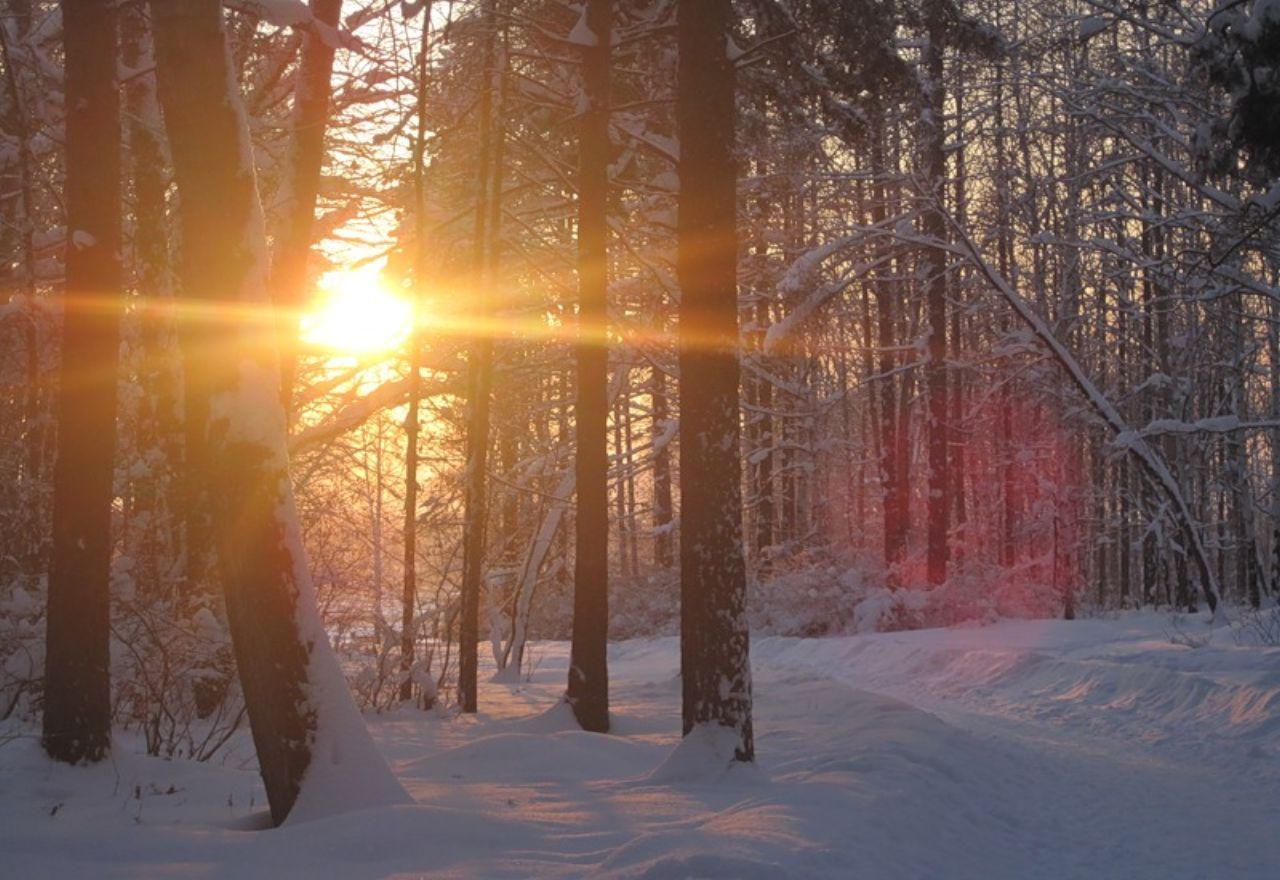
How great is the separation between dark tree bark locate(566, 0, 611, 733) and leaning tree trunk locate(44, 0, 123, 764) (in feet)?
15.9

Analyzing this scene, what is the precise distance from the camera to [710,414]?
797 cm

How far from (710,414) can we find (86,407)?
454cm

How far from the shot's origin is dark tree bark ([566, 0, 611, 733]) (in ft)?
36.1

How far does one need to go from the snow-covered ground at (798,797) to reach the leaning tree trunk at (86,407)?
422mm

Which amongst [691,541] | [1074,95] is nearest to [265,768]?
[691,541]

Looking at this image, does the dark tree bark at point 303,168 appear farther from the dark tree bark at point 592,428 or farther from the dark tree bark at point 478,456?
the dark tree bark at point 592,428

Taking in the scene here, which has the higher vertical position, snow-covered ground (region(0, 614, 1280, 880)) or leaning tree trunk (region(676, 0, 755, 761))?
leaning tree trunk (region(676, 0, 755, 761))

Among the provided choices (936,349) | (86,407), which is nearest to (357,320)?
(86,407)

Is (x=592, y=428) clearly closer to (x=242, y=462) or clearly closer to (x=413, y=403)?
(x=413, y=403)

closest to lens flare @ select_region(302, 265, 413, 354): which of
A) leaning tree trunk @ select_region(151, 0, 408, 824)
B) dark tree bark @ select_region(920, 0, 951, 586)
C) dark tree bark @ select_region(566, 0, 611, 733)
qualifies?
dark tree bark @ select_region(566, 0, 611, 733)

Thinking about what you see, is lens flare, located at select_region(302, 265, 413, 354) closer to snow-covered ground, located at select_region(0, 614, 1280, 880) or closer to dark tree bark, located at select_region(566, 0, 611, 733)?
dark tree bark, located at select_region(566, 0, 611, 733)

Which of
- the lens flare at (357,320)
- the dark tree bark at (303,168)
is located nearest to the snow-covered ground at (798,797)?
Result: the dark tree bark at (303,168)

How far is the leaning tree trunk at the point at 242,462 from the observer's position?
543 cm

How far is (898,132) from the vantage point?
27.4 metres
